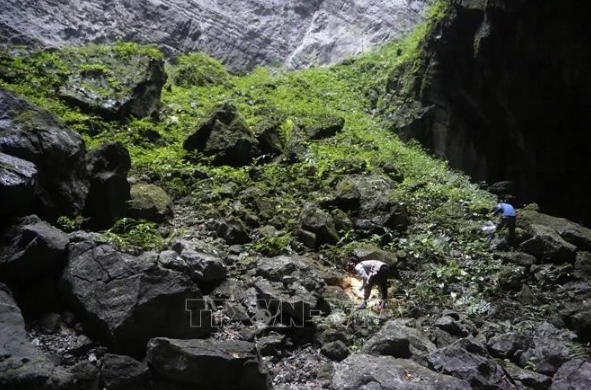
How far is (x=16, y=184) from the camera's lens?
6469 mm

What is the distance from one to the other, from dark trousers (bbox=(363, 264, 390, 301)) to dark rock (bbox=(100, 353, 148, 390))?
3.88m

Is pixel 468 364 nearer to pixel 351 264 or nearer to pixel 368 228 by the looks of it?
pixel 351 264

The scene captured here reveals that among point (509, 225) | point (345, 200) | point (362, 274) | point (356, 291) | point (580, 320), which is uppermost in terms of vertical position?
point (509, 225)

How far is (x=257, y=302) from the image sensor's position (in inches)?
281

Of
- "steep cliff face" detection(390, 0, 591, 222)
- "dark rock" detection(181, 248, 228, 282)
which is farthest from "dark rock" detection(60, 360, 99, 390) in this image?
"steep cliff face" detection(390, 0, 591, 222)

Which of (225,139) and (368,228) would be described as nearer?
(368,228)

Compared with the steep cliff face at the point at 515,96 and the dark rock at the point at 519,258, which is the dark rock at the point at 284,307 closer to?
the dark rock at the point at 519,258

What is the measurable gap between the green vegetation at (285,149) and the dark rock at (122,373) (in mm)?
2669

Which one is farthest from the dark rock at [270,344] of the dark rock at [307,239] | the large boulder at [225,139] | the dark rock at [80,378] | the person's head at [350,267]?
the large boulder at [225,139]

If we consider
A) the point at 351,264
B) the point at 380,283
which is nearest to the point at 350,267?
the point at 351,264

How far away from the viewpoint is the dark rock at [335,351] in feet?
21.4

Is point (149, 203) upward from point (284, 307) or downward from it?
upward

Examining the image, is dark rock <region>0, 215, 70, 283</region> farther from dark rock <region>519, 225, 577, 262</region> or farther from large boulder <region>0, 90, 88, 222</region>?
dark rock <region>519, 225, 577, 262</region>

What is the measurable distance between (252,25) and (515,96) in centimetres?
1370
